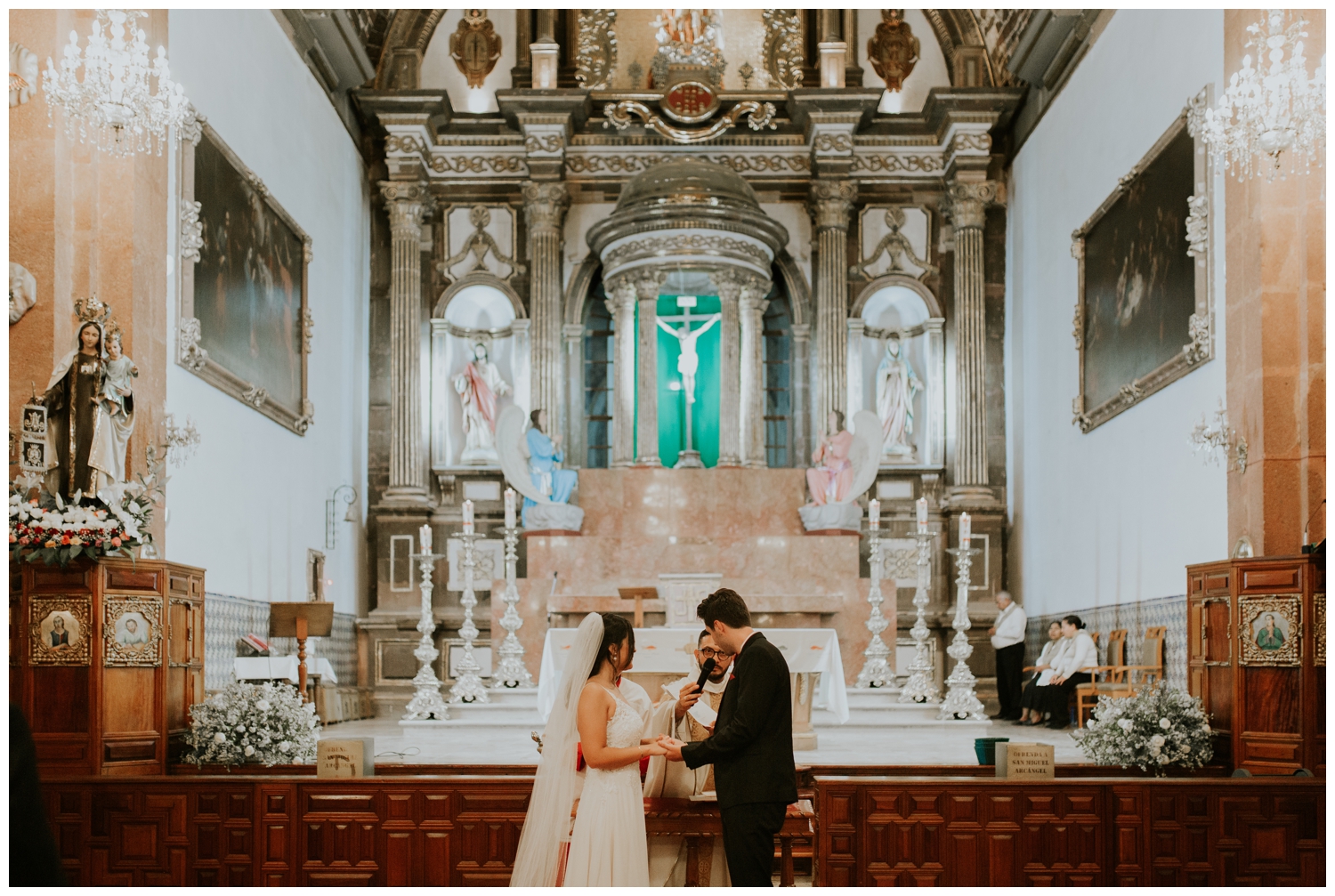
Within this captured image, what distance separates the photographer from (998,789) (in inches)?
264

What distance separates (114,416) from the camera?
8.12 metres

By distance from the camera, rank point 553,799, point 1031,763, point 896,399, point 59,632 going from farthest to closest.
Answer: point 896,399
point 59,632
point 1031,763
point 553,799

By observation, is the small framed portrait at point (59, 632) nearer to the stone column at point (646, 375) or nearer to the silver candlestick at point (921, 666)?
the silver candlestick at point (921, 666)

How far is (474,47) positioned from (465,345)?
3.85 metres

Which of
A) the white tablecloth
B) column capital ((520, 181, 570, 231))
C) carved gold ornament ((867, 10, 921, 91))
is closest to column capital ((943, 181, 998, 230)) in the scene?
carved gold ornament ((867, 10, 921, 91))

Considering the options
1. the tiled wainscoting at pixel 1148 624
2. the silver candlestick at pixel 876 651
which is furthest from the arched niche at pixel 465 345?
the tiled wainscoting at pixel 1148 624

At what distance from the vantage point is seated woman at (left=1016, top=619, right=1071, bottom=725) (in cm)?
1287

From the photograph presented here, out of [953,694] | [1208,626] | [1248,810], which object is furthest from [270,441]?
[1248,810]

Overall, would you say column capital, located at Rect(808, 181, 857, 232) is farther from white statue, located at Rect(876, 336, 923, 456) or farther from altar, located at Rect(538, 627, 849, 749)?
altar, located at Rect(538, 627, 849, 749)

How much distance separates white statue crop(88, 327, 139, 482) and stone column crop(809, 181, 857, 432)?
986cm

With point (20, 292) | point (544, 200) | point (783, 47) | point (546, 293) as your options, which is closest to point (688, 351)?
point (546, 293)

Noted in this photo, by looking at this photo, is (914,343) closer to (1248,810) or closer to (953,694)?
(953,694)

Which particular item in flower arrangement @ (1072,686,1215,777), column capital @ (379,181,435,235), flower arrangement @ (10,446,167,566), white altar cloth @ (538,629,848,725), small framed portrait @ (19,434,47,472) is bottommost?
flower arrangement @ (1072,686,1215,777)

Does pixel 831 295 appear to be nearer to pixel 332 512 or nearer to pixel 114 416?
pixel 332 512
